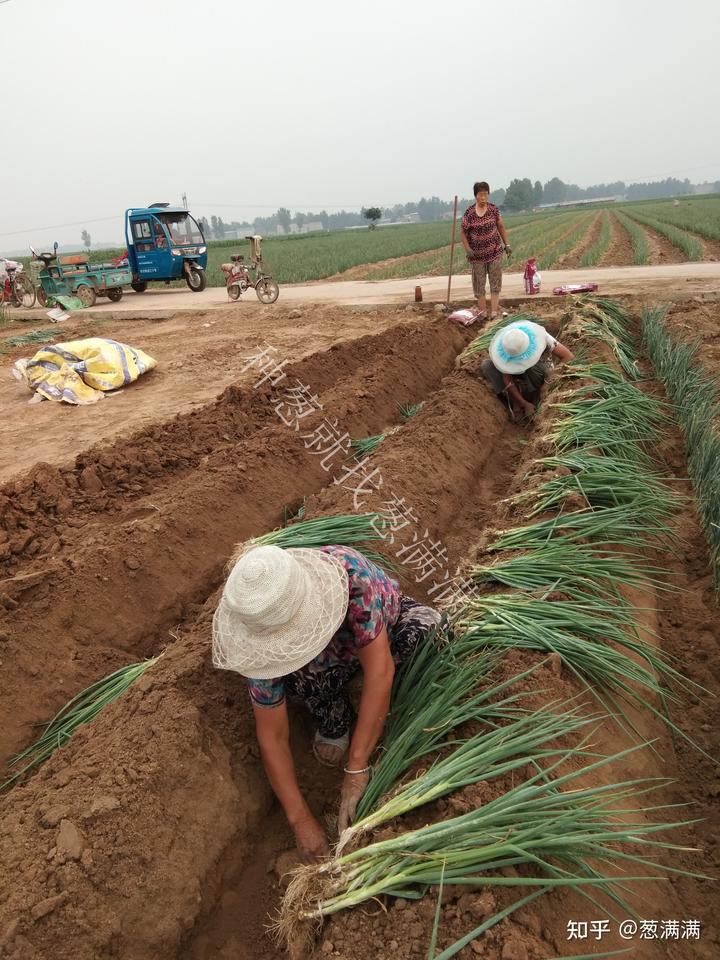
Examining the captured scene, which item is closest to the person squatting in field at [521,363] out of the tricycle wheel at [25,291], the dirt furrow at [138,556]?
the dirt furrow at [138,556]

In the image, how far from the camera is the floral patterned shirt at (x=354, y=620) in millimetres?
1719

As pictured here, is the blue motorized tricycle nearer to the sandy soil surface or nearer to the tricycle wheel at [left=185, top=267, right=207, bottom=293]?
the tricycle wheel at [left=185, top=267, right=207, bottom=293]

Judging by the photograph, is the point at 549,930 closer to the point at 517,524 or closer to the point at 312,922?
the point at 312,922

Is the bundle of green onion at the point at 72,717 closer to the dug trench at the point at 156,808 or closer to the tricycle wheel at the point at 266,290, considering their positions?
the dug trench at the point at 156,808

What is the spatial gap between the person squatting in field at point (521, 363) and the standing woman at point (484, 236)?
1.99 m

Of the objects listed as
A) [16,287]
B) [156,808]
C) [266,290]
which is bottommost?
[156,808]

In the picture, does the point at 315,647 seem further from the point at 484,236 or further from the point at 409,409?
the point at 484,236

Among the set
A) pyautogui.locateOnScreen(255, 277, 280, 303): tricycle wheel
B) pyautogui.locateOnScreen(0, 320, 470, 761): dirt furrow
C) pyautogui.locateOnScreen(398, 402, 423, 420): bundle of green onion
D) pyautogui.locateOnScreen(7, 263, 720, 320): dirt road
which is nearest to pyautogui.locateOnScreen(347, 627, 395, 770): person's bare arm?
pyautogui.locateOnScreen(0, 320, 470, 761): dirt furrow

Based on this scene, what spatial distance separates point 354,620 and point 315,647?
0.17 meters

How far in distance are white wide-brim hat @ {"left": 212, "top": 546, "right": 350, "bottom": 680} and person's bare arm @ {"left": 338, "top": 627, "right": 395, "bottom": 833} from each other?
19 cm

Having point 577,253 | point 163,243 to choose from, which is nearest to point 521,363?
point 163,243

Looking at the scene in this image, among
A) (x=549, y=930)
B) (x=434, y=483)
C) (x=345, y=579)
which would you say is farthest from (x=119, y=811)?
(x=434, y=483)

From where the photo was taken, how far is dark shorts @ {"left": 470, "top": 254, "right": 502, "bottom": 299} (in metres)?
6.72

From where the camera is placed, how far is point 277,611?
1.50 metres
